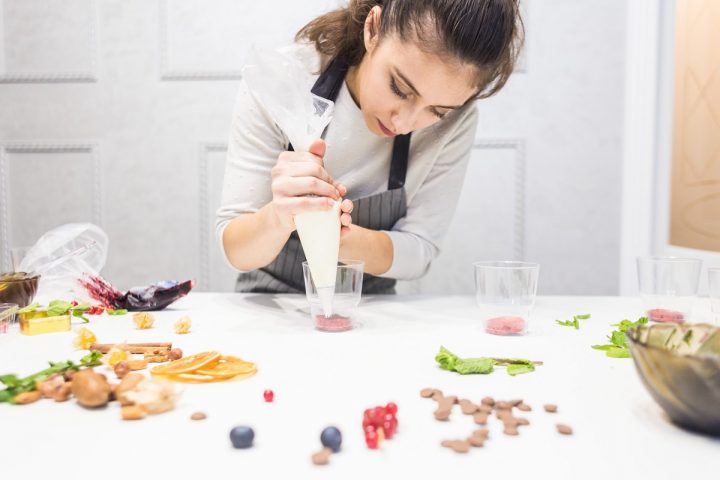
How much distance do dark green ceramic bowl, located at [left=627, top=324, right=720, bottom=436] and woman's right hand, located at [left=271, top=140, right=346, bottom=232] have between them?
52cm

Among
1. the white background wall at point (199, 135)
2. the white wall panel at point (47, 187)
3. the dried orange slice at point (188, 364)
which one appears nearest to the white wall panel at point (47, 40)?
the white background wall at point (199, 135)

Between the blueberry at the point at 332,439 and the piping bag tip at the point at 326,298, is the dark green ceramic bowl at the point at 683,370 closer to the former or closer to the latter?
the blueberry at the point at 332,439

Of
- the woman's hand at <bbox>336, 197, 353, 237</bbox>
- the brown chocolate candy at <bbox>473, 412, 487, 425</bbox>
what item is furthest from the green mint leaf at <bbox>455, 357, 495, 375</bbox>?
the woman's hand at <bbox>336, 197, 353, 237</bbox>

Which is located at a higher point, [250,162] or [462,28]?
[462,28]

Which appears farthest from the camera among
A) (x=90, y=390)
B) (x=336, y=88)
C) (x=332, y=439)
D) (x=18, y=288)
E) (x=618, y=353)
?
(x=336, y=88)

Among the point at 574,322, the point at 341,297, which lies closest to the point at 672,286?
the point at 574,322

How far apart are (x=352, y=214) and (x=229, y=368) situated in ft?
2.30

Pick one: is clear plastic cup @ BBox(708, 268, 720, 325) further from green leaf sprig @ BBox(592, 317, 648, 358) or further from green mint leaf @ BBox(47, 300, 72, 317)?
green mint leaf @ BBox(47, 300, 72, 317)

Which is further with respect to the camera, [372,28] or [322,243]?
[372,28]

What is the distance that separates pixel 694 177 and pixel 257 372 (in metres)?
1.80

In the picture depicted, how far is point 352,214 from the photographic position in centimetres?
142

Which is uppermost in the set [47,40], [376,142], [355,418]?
[47,40]

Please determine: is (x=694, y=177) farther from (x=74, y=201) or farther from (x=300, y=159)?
(x=74, y=201)

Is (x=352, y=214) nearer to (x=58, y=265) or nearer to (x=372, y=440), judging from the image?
(x=58, y=265)
